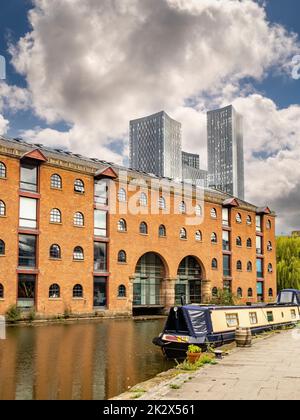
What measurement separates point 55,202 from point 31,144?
221 inches

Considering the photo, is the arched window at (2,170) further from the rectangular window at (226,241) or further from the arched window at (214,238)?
the rectangular window at (226,241)

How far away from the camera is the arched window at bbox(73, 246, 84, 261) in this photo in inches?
1385

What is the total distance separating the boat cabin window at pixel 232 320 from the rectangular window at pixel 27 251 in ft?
52.4

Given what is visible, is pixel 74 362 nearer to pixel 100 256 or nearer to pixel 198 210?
pixel 100 256

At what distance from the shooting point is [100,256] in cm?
3697

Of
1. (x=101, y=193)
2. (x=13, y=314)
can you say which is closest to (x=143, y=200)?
(x=101, y=193)

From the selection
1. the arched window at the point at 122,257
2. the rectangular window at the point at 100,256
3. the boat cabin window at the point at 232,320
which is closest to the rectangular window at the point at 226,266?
the arched window at the point at 122,257

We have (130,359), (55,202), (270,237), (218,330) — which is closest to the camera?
(130,359)

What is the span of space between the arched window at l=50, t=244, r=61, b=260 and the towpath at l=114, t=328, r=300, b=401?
19964 mm

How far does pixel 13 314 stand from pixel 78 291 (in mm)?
5706

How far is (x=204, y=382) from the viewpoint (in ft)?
36.7

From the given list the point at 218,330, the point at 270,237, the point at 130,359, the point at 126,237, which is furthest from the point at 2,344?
the point at 270,237

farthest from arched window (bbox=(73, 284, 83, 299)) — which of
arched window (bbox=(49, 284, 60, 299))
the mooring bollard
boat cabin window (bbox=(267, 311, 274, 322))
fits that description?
the mooring bollard
